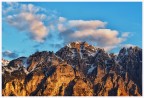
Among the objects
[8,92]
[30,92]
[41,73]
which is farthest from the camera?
[41,73]

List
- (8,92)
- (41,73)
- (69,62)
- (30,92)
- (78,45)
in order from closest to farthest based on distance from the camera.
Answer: (8,92)
(30,92)
(41,73)
(69,62)
(78,45)

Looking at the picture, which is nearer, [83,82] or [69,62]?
[83,82]

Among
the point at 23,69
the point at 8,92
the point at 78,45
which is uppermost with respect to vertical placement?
the point at 78,45

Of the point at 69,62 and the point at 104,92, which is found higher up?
the point at 69,62

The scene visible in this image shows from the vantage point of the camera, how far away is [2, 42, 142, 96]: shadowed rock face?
111 meters

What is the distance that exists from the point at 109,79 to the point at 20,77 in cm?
2714

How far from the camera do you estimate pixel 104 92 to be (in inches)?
4616

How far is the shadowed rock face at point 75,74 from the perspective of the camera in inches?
4380

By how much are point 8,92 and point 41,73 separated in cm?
2031

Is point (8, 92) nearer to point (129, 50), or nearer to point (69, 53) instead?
point (69, 53)

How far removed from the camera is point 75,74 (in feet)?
395

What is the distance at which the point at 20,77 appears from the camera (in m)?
114

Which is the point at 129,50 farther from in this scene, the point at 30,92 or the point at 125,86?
the point at 30,92

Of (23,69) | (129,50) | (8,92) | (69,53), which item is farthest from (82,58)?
(8,92)
